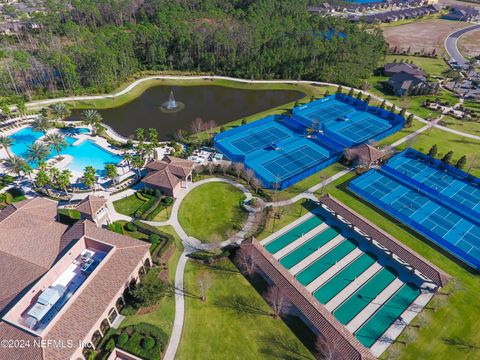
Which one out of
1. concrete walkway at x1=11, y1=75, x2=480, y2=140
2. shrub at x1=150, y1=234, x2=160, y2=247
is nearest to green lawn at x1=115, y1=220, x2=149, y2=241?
shrub at x1=150, y1=234, x2=160, y2=247

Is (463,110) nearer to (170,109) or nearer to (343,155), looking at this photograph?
(343,155)

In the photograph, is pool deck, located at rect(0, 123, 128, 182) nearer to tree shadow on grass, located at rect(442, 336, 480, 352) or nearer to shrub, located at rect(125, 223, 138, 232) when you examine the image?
shrub, located at rect(125, 223, 138, 232)

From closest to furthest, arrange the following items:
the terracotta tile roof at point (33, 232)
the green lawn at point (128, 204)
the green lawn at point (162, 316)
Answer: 1. the green lawn at point (162, 316)
2. the terracotta tile roof at point (33, 232)
3. the green lawn at point (128, 204)

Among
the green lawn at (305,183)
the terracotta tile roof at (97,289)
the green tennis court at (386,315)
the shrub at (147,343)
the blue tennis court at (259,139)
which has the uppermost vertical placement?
the terracotta tile roof at (97,289)

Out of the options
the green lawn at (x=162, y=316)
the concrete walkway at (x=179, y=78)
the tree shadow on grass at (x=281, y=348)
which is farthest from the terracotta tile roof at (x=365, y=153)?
the green lawn at (x=162, y=316)

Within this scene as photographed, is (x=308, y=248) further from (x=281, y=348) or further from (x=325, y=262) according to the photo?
(x=281, y=348)

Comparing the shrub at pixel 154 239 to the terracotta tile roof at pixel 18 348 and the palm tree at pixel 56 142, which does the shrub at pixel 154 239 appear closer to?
Answer: the terracotta tile roof at pixel 18 348
